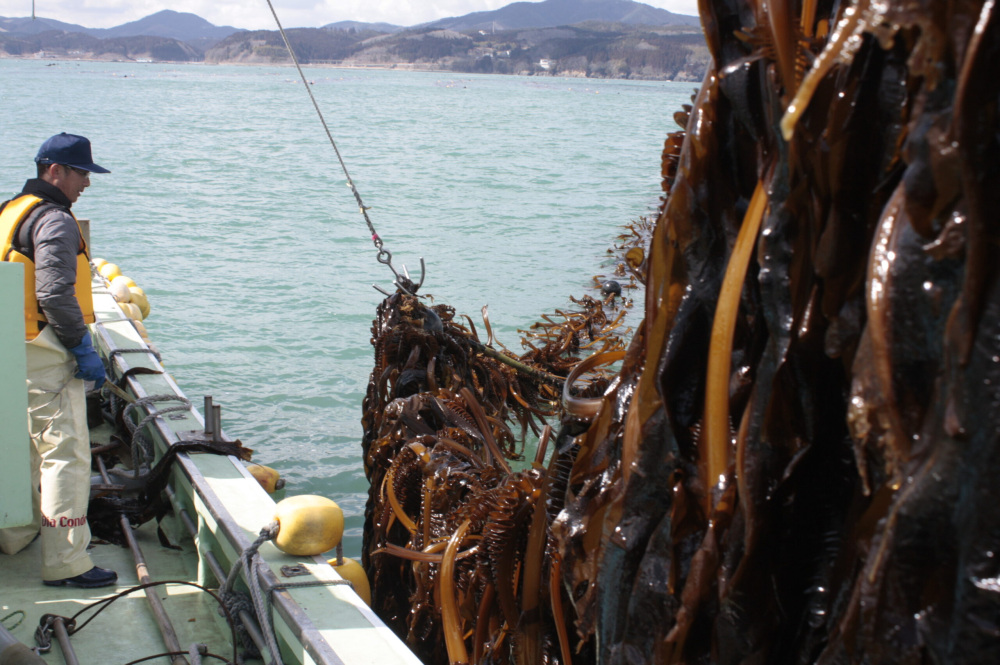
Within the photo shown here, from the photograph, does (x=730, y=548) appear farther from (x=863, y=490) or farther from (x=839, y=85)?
(x=839, y=85)

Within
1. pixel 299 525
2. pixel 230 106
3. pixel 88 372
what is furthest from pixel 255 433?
pixel 230 106

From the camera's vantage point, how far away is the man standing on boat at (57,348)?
3.23 meters

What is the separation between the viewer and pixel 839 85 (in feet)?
3.37

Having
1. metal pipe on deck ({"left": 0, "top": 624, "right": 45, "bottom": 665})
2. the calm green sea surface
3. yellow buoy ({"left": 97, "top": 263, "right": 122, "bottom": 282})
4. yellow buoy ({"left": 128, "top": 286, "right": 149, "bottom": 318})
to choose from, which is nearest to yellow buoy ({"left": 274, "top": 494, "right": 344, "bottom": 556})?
metal pipe on deck ({"left": 0, "top": 624, "right": 45, "bottom": 665})

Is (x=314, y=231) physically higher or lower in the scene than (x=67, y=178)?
lower

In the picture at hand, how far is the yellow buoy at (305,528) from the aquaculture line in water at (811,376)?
4.77 feet

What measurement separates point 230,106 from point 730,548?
168 feet

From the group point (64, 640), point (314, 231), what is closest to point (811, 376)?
point (64, 640)

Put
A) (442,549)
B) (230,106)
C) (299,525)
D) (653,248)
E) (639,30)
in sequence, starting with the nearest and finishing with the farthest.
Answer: (653,248)
(442,549)
(299,525)
(230,106)
(639,30)

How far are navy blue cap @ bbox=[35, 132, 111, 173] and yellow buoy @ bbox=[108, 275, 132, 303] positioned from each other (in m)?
3.96

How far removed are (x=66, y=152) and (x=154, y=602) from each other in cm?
188

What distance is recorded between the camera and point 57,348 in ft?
10.9

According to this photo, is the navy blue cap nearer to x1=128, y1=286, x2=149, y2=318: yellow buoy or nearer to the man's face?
the man's face

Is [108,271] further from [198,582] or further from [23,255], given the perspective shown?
[198,582]
